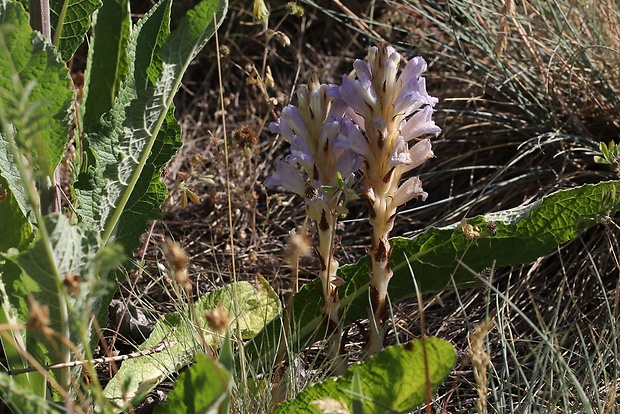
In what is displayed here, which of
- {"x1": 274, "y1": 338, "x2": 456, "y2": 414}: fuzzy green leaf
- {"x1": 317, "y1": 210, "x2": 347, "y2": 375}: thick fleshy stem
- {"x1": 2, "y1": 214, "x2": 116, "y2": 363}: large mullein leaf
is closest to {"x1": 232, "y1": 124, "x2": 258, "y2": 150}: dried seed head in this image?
{"x1": 317, "y1": 210, "x2": 347, "y2": 375}: thick fleshy stem

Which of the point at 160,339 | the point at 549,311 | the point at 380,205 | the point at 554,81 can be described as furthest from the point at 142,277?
the point at 554,81

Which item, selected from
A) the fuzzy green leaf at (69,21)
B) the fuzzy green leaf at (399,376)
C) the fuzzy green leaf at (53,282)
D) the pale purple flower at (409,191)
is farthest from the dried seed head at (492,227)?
the fuzzy green leaf at (69,21)

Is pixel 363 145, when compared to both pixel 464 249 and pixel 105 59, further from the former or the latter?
pixel 105 59

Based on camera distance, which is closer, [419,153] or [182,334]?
[419,153]

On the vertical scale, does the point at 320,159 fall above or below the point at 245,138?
above

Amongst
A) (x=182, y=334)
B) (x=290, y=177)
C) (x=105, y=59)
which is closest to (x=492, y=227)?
(x=290, y=177)

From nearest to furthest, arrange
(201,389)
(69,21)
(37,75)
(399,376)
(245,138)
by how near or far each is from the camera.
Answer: (201,389), (399,376), (37,75), (69,21), (245,138)

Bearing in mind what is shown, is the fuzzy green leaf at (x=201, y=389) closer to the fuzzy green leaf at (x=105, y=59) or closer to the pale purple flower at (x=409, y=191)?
the pale purple flower at (x=409, y=191)
